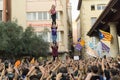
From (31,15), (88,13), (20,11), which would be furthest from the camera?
(88,13)

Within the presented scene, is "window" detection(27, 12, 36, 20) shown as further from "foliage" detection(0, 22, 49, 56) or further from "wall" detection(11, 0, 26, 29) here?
"foliage" detection(0, 22, 49, 56)

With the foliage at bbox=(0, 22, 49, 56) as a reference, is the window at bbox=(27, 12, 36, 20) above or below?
above

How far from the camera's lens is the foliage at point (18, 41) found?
50.6m

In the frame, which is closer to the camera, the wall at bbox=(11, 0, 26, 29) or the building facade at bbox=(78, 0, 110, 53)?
the wall at bbox=(11, 0, 26, 29)

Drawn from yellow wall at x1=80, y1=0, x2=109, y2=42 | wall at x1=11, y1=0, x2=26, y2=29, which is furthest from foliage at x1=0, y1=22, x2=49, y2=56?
yellow wall at x1=80, y1=0, x2=109, y2=42

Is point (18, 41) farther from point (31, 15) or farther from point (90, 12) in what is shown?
point (90, 12)

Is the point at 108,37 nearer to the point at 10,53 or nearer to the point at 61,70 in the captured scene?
the point at 61,70

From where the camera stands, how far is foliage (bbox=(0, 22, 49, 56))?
50.6m

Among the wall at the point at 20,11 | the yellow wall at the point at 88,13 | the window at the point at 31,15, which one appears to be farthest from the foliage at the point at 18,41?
the yellow wall at the point at 88,13

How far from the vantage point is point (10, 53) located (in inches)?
2026

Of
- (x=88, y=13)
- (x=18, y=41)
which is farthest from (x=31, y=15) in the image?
(x=88, y=13)

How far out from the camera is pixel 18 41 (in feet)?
169

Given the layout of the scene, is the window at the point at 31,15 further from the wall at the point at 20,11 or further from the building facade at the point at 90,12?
the building facade at the point at 90,12

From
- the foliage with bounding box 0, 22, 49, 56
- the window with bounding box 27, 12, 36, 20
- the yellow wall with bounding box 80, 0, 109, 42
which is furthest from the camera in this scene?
the yellow wall with bounding box 80, 0, 109, 42
